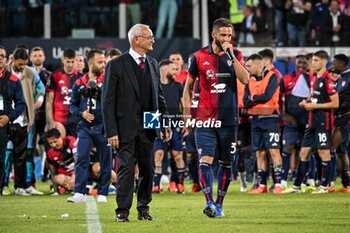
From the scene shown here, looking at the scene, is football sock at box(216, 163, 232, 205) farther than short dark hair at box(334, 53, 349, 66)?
No

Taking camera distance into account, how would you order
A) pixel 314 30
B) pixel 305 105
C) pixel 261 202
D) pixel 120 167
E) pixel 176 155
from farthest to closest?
1. pixel 314 30
2. pixel 176 155
3. pixel 305 105
4. pixel 261 202
5. pixel 120 167

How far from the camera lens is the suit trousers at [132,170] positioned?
492 inches

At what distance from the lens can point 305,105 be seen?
18750 mm

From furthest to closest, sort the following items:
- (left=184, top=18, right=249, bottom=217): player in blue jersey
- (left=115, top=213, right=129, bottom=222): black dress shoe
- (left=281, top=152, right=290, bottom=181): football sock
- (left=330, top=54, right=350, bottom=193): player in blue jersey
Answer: (left=281, top=152, right=290, bottom=181): football sock, (left=330, top=54, right=350, bottom=193): player in blue jersey, (left=184, top=18, right=249, bottom=217): player in blue jersey, (left=115, top=213, right=129, bottom=222): black dress shoe

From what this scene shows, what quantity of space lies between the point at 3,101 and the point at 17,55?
263 centimetres

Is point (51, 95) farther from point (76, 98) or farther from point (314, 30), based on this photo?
point (314, 30)

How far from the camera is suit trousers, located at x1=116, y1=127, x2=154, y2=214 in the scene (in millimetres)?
12500

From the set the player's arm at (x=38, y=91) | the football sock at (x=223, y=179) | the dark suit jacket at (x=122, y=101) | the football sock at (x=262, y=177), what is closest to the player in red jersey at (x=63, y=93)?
the player's arm at (x=38, y=91)

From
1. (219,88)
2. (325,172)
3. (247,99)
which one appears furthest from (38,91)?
(219,88)

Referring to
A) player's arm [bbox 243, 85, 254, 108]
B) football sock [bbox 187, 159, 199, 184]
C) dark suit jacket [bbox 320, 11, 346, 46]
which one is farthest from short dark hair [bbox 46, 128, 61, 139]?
dark suit jacket [bbox 320, 11, 346, 46]

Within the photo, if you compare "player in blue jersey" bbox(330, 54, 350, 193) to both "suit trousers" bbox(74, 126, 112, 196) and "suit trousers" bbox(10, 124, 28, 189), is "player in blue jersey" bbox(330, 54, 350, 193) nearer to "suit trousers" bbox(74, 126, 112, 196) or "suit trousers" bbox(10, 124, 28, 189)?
"suit trousers" bbox(74, 126, 112, 196)

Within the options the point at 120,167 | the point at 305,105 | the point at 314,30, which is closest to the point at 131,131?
the point at 120,167

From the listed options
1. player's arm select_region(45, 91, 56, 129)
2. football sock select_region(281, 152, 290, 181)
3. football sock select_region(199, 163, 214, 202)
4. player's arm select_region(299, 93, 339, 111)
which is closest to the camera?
football sock select_region(199, 163, 214, 202)
